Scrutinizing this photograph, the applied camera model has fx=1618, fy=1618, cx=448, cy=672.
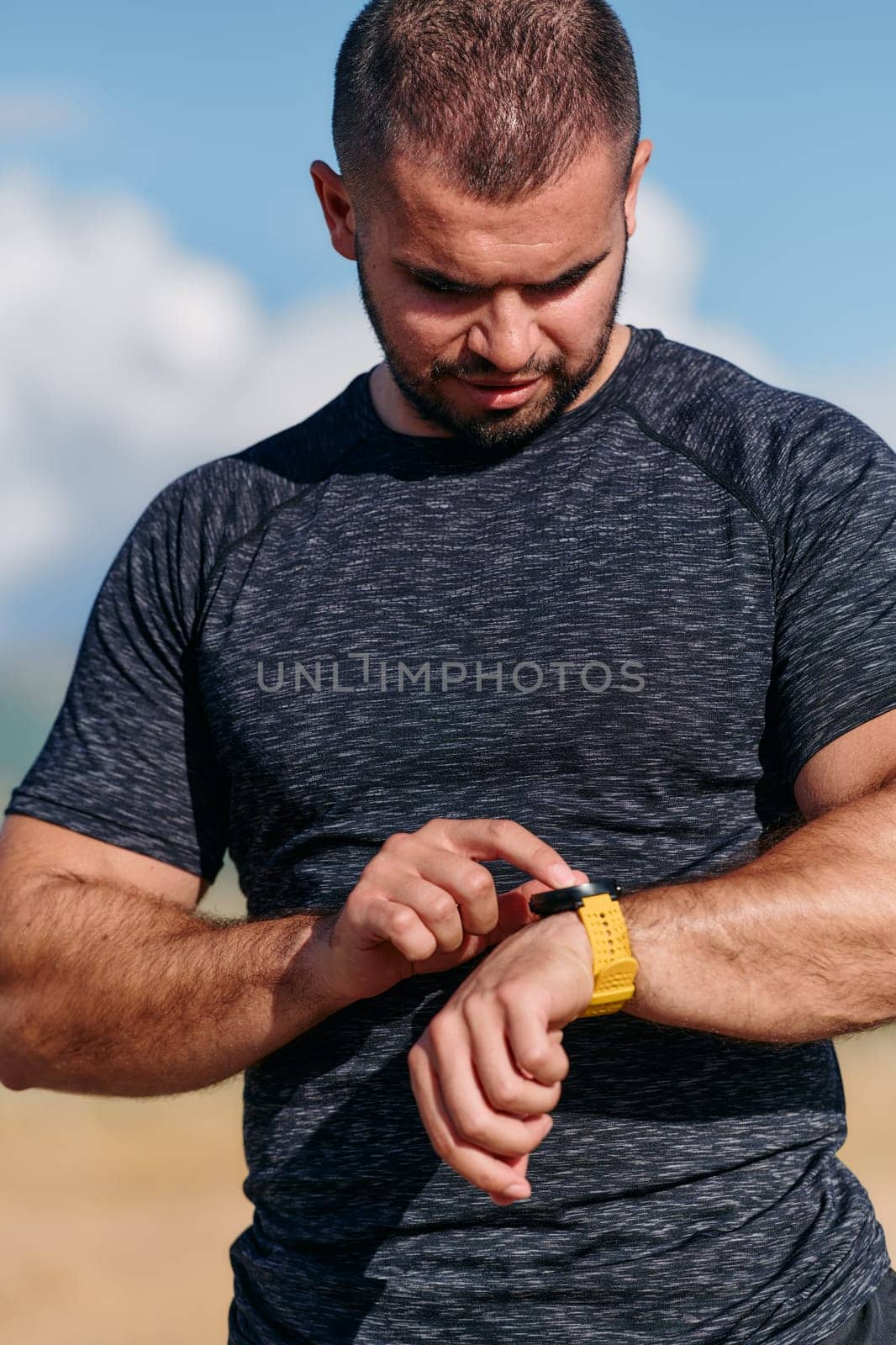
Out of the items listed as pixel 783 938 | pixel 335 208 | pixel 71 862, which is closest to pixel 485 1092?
pixel 783 938

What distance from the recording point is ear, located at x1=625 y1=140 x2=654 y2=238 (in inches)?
108

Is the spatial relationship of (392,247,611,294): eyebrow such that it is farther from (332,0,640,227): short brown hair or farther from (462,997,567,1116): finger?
(462,997,567,1116): finger

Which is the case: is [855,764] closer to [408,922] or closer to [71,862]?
[408,922]

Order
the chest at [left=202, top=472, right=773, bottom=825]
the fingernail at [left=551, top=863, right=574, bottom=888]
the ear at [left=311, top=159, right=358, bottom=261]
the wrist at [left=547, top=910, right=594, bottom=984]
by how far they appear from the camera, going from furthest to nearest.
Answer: the ear at [left=311, top=159, right=358, bottom=261] → the chest at [left=202, top=472, right=773, bottom=825] → the fingernail at [left=551, top=863, right=574, bottom=888] → the wrist at [left=547, top=910, right=594, bottom=984]

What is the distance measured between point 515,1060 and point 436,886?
1.06 ft

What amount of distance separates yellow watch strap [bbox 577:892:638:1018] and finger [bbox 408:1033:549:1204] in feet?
0.75

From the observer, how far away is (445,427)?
106 inches

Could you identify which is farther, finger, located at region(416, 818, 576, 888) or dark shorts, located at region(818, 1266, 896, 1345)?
dark shorts, located at region(818, 1266, 896, 1345)

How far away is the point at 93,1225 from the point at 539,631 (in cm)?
819

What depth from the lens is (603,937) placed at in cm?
204

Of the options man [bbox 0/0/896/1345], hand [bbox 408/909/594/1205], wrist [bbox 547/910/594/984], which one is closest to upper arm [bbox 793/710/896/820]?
man [bbox 0/0/896/1345]

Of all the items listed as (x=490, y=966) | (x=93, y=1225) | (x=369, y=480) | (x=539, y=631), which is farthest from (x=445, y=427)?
(x=93, y=1225)

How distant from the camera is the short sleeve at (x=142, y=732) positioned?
2.74 metres

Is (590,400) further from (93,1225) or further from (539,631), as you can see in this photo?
(93,1225)
